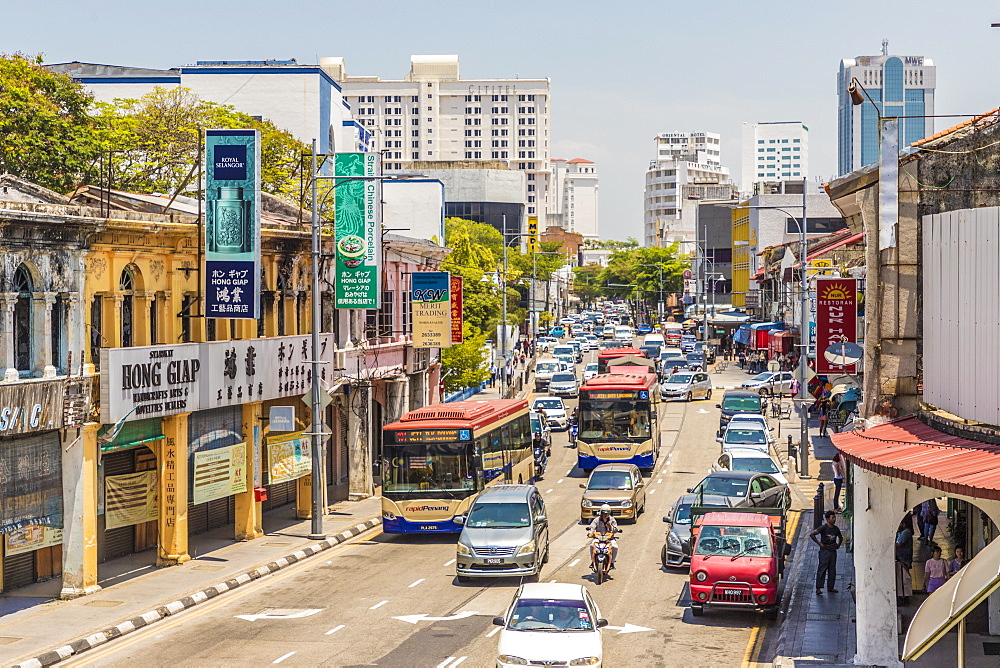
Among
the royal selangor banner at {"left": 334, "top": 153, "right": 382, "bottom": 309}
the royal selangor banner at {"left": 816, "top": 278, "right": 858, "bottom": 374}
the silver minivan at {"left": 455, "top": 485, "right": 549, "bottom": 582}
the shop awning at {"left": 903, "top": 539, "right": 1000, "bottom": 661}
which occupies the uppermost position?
the royal selangor banner at {"left": 334, "top": 153, "right": 382, "bottom": 309}

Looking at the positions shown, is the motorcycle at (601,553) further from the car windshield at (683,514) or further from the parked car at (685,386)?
the parked car at (685,386)

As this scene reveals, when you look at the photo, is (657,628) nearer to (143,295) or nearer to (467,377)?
(143,295)

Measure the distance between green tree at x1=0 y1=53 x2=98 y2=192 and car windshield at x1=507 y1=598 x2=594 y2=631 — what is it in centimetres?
3313

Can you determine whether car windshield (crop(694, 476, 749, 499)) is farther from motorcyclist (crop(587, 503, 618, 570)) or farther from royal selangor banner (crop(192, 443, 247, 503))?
royal selangor banner (crop(192, 443, 247, 503))

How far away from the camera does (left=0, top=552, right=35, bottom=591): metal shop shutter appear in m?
26.8

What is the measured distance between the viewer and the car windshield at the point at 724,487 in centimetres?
3083

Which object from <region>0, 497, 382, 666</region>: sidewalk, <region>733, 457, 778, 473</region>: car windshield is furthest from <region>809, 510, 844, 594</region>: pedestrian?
<region>0, 497, 382, 666</region>: sidewalk

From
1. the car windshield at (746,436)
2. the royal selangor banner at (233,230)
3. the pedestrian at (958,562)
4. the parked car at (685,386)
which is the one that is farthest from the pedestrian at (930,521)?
the parked car at (685,386)

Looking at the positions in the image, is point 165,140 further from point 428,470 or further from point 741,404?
point 428,470

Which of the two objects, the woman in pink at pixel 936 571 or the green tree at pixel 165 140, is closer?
the woman in pink at pixel 936 571

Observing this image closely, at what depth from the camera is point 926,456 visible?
17.2 metres

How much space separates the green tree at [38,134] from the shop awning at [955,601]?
4224 cm

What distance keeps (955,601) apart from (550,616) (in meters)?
10.6

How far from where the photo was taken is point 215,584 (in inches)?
1085
